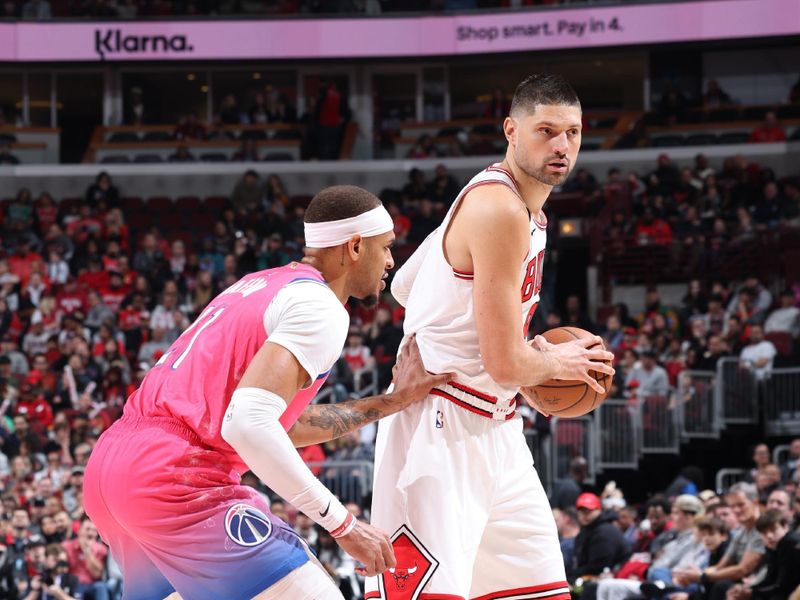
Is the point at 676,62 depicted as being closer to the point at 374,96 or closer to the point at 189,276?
the point at 374,96

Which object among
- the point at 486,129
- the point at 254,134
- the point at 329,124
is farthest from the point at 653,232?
the point at 254,134

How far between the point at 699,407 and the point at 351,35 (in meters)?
11.8

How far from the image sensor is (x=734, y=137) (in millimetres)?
22969

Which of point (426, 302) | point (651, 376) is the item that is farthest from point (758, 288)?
point (426, 302)

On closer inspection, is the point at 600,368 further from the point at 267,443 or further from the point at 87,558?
the point at 87,558

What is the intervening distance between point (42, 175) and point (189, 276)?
20.7 feet

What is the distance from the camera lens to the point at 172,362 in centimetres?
408

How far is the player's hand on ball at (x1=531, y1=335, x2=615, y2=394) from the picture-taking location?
459 cm

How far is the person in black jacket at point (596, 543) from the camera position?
10.9 metres

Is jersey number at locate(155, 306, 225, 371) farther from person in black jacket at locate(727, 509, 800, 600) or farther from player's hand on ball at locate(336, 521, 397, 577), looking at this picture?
person in black jacket at locate(727, 509, 800, 600)

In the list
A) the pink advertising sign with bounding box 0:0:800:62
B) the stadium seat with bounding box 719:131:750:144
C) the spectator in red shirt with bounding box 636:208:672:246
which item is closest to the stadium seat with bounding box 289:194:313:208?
the pink advertising sign with bounding box 0:0:800:62

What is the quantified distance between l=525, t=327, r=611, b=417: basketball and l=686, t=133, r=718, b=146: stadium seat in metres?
19.0

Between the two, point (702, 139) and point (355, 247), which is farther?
point (702, 139)

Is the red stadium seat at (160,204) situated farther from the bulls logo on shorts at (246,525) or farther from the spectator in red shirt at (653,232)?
the bulls logo on shorts at (246,525)
